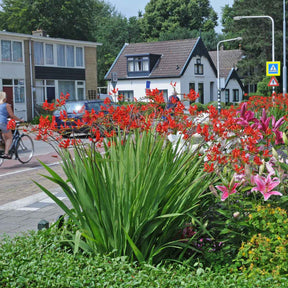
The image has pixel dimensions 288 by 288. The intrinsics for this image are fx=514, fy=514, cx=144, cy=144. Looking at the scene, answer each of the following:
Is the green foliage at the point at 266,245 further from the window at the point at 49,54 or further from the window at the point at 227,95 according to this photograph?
→ the window at the point at 227,95

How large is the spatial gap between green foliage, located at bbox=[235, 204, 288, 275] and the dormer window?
47.5 metres

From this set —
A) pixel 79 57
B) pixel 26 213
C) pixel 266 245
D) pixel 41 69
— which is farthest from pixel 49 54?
pixel 266 245

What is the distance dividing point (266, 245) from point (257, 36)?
188ft

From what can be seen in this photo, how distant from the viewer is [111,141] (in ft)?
13.4

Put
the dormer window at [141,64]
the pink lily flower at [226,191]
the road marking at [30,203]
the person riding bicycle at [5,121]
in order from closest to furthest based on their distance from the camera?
1. the pink lily flower at [226,191]
2. the road marking at [30,203]
3. the person riding bicycle at [5,121]
4. the dormer window at [141,64]

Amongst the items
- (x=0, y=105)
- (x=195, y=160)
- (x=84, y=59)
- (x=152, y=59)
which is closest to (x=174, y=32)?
(x=152, y=59)

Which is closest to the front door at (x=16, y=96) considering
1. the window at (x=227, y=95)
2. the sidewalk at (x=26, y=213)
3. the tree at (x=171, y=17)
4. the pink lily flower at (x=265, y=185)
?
the sidewalk at (x=26, y=213)

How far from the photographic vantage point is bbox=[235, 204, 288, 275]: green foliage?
3.38 m

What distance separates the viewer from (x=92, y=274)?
319 centimetres

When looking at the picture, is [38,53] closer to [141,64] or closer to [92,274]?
[141,64]

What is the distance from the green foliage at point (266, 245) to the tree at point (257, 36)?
55992 millimetres

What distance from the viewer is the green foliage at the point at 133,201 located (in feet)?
11.8

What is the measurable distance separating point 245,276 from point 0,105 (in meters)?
9.67

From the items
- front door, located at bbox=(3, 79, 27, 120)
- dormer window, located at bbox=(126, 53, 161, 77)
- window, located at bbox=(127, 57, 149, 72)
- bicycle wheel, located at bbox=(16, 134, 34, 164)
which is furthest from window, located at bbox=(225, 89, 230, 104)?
bicycle wheel, located at bbox=(16, 134, 34, 164)
